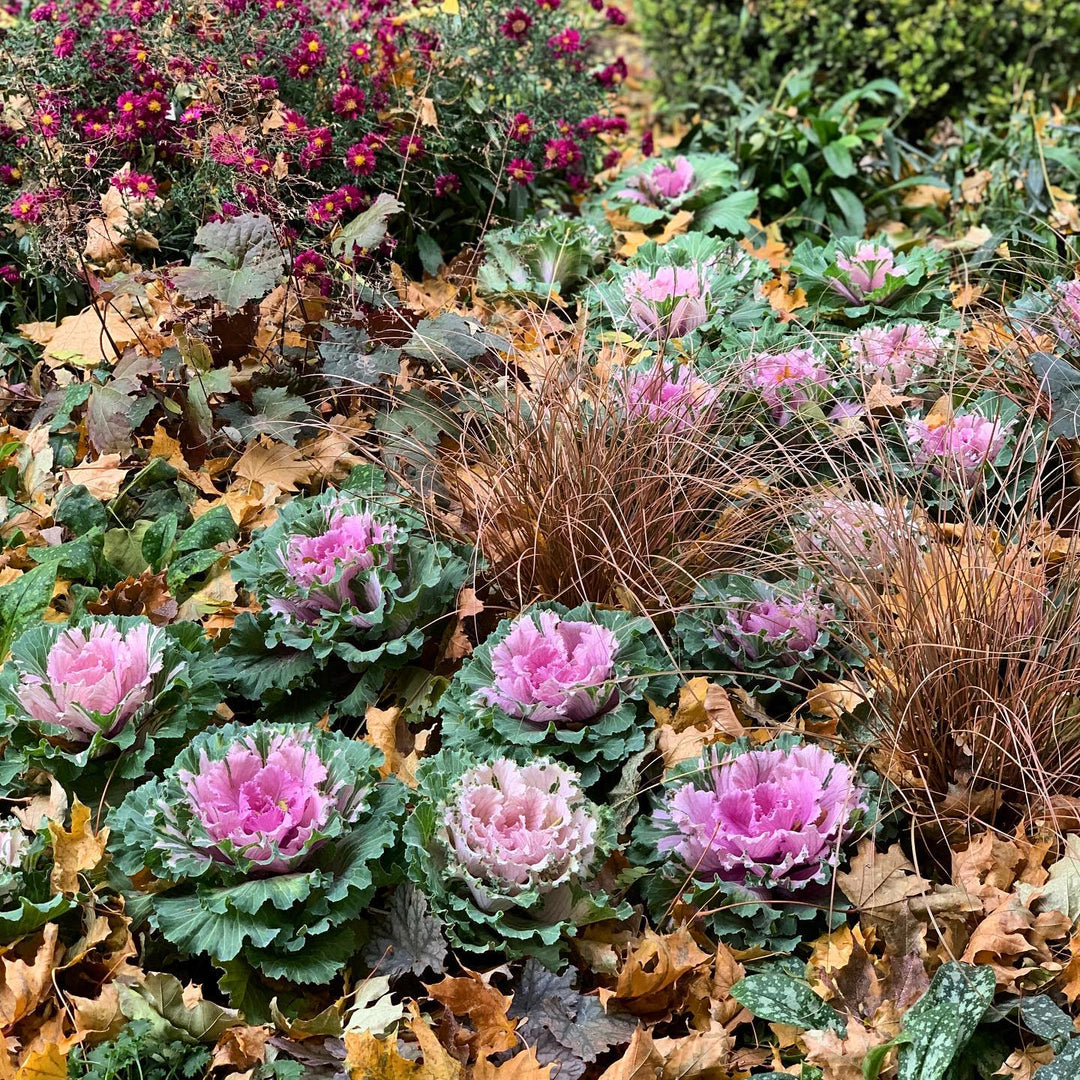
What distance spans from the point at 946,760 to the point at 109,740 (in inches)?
53.1

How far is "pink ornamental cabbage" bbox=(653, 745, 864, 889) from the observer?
1.65 metres

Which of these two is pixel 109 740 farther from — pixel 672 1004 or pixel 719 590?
pixel 719 590

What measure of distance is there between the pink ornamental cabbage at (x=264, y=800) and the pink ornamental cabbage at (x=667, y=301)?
1434mm

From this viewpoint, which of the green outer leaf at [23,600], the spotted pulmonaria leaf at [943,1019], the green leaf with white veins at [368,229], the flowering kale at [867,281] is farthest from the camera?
the flowering kale at [867,281]

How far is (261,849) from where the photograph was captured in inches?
60.8

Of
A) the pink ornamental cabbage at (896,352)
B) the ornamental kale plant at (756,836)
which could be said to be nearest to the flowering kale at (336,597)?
the ornamental kale plant at (756,836)

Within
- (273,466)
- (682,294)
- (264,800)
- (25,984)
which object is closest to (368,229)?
(273,466)

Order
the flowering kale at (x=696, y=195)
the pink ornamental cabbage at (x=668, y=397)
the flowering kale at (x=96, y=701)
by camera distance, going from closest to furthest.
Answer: the flowering kale at (x=96, y=701), the pink ornamental cabbage at (x=668, y=397), the flowering kale at (x=696, y=195)

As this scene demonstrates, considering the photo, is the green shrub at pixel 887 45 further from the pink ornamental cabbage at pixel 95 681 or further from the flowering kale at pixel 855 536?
the pink ornamental cabbage at pixel 95 681

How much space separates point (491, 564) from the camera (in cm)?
220

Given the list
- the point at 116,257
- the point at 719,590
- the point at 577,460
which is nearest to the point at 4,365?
the point at 116,257

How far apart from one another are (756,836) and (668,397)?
3.23 feet

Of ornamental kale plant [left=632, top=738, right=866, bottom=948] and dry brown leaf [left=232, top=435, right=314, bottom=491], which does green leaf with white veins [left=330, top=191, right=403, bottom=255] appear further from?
ornamental kale plant [left=632, top=738, right=866, bottom=948]

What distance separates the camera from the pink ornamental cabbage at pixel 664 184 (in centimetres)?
363
